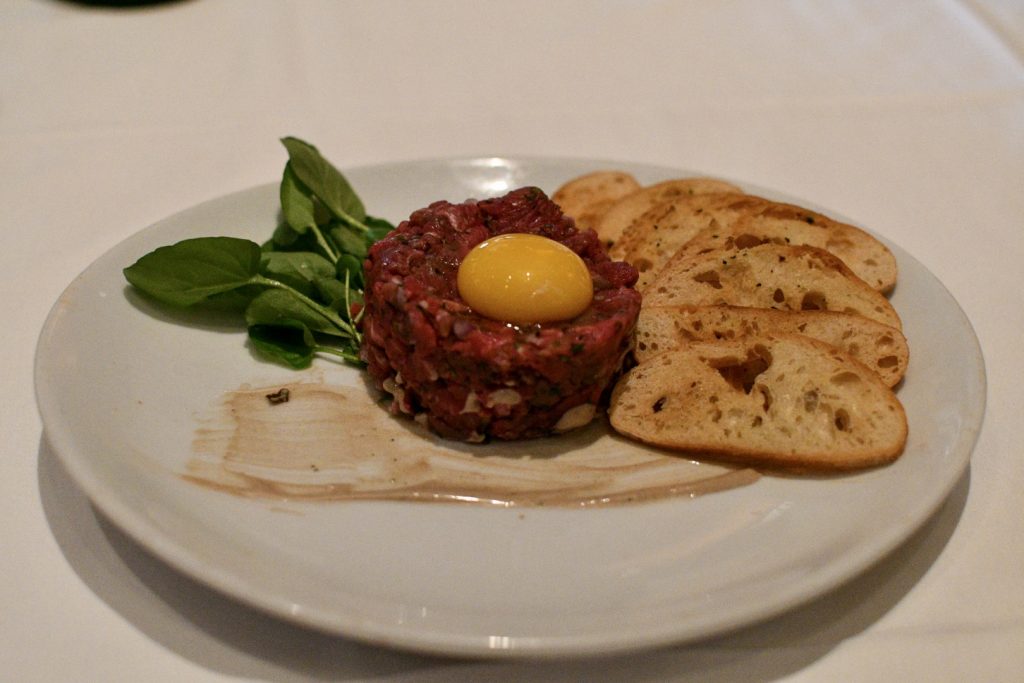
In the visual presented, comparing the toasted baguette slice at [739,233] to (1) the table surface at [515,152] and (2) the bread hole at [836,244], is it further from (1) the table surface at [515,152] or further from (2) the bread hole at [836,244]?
(1) the table surface at [515,152]

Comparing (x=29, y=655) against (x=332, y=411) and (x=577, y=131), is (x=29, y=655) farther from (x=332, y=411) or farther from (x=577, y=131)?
(x=577, y=131)

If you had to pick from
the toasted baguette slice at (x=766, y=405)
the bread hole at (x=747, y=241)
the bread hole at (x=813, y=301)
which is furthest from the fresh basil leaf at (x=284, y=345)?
the bread hole at (x=813, y=301)

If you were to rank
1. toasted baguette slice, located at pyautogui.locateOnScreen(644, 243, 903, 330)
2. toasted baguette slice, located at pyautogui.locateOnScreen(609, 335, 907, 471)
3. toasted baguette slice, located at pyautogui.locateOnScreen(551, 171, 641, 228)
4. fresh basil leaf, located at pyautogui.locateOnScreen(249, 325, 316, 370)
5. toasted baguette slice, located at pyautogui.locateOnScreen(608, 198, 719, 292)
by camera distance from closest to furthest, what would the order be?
toasted baguette slice, located at pyautogui.locateOnScreen(609, 335, 907, 471) → toasted baguette slice, located at pyautogui.locateOnScreen(644, 243, 903, 330) → fresh basil leaf, located at pyautogui.locateOnScreen(249, 325, 316, 370) → toasted baguette slice, located at pyautogui.locateOnScreen(608, 198, 719, 292) → toasted baguette slice, located at pyautogui.locateOnScreen(551, 171, 641, 228)

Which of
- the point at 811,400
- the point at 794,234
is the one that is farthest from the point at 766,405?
the point at 794,234

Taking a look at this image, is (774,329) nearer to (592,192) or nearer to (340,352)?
(592,192)

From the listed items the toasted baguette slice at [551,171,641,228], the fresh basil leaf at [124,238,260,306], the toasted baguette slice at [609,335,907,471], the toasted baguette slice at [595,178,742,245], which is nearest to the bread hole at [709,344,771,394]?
the toasted baguette slice at [609,335,907,471]

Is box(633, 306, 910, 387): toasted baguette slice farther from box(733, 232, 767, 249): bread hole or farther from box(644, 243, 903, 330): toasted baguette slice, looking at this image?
box(733, 232, 767, 249): bread hole

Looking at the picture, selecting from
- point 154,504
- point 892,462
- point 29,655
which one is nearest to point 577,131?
point 892,462
